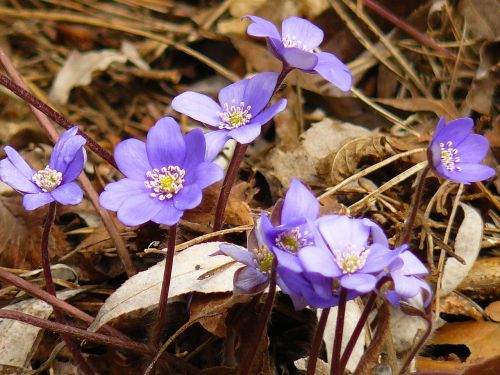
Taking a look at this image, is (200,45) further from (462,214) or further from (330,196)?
(462,214)

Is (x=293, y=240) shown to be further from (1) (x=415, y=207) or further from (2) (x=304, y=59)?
(2) (x=304, y=59)

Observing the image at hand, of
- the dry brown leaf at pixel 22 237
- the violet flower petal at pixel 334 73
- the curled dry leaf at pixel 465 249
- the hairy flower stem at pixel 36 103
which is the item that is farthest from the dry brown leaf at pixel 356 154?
the dry brown leaf at pixel 22 237

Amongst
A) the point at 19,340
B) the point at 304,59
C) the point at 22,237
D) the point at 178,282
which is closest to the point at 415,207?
the point at 304,59

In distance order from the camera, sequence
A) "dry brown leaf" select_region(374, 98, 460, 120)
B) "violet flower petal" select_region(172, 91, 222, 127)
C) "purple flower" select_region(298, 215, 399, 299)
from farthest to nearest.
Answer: "dry brown leaf" select_region(374, 98, 460, 120)
"violet flower petal" select_region(172, 91, 222, 127)
"purple flower" select_region(298, 215, 399, 299)

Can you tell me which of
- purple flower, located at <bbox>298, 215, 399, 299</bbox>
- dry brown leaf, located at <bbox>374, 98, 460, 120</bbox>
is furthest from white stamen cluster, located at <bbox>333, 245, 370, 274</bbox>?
dry brown leaf, located at <bbox>374, 98, 460, 120</bbox>

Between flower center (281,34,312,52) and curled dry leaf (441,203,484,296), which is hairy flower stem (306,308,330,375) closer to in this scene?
curled dry leaf (441,203,484,296)

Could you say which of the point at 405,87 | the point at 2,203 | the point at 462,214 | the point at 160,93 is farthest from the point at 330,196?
the point at 160,93
